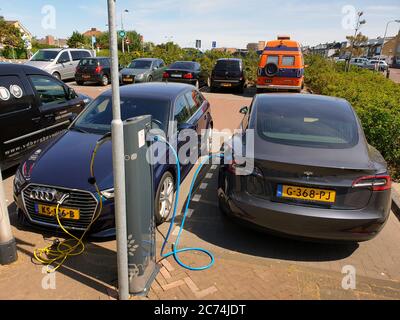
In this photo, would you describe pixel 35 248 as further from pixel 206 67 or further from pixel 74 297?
pixel 206 67

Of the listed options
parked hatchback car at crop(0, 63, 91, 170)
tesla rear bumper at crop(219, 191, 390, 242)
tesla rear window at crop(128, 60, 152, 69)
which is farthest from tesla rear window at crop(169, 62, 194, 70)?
tesla rear bumper at crop(219, 191, 390, 242)

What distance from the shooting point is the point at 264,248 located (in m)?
3.77

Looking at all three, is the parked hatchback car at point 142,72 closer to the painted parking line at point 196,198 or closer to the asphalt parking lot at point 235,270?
the painted parking line at point 196,198

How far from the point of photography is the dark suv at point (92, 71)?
16500 mm

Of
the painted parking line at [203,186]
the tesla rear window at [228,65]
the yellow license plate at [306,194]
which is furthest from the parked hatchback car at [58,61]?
the yellow license plate at [306,194]

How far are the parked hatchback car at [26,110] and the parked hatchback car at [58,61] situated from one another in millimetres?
11193

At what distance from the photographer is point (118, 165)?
2.49m

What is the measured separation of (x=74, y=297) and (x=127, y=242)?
735 millimetres

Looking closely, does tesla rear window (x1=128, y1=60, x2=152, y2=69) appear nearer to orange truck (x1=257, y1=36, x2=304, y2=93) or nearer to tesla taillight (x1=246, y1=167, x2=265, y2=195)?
orange truck (x1=257, y1=36, x2=304, y2=93)

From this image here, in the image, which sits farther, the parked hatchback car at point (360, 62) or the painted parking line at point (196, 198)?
the parked hatchback car at point (360, 62)

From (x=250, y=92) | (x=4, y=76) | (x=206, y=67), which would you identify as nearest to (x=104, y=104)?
(x=4, y=76)

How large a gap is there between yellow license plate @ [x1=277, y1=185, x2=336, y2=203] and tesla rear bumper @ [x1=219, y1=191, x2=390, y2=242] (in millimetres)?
91
